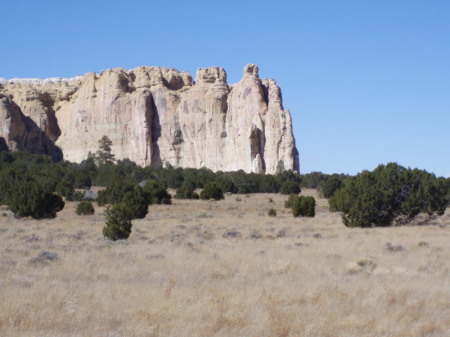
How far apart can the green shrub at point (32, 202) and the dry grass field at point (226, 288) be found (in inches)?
465

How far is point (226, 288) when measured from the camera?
10078 mm

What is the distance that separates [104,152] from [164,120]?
1126 cm

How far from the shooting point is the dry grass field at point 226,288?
7887 mm

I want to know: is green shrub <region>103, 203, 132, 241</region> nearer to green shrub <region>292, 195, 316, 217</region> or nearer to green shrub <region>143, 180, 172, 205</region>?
green shrub <region>292, 195, 316, 217</region>

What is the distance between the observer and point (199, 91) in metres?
101

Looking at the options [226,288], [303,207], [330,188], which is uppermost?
[330,188]

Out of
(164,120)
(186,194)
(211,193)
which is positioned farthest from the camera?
(164,120)

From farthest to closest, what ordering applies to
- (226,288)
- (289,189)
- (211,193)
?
(289,189) → (211,193) → (226,288)

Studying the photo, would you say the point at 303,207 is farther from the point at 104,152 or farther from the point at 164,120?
the point at 164,120

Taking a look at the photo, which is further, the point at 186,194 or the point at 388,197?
the point at 186,194

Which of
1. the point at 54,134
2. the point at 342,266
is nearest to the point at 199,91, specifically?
the point at 54,134

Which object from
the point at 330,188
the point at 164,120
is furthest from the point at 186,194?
the point at 164,120

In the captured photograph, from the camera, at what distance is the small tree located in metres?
94.6

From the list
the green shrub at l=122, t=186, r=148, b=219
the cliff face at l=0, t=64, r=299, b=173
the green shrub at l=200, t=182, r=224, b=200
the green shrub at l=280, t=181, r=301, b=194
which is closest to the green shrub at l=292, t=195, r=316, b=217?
the green shrub at l=122, t=186, r=148, b=219
